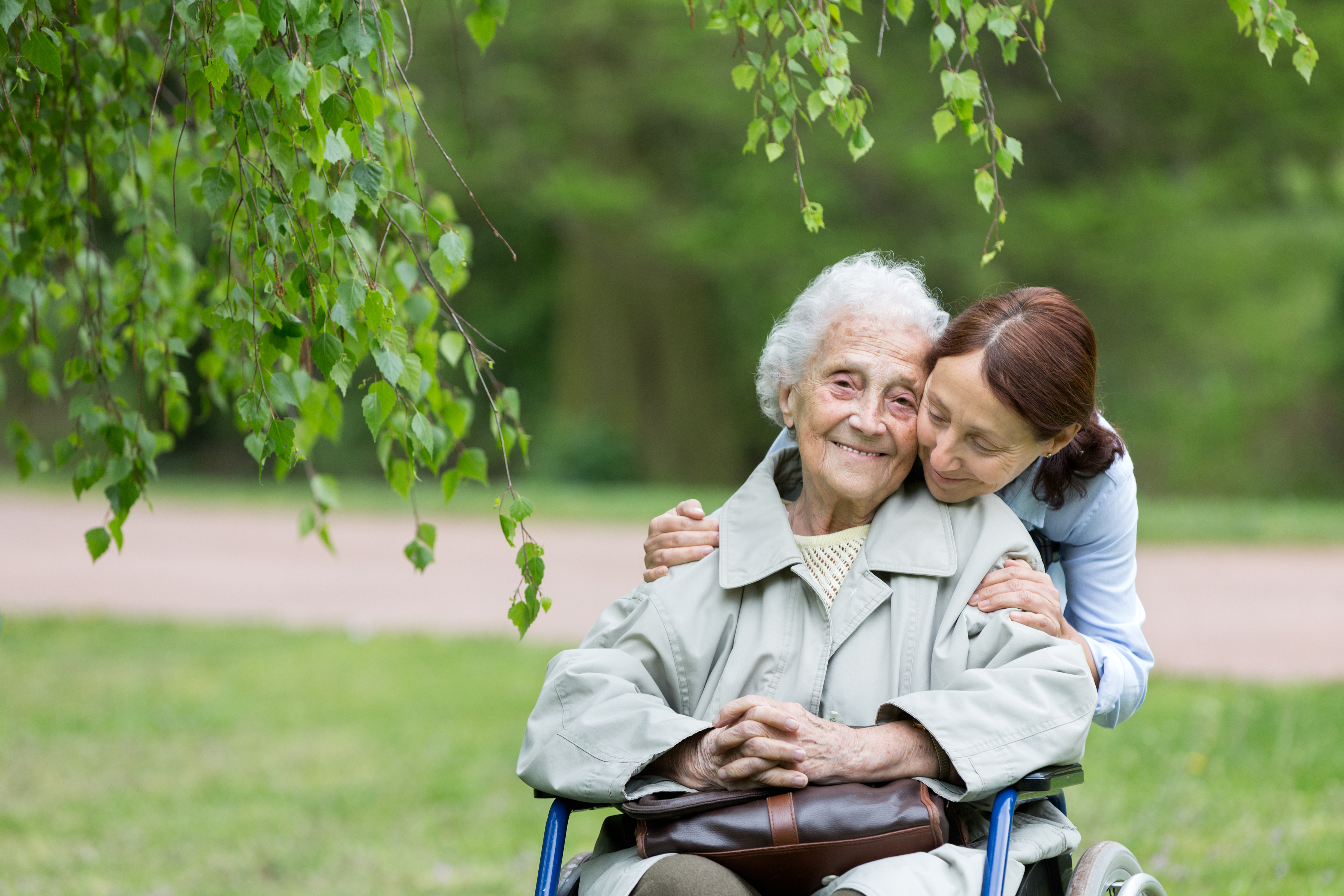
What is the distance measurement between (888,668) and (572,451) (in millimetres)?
13207

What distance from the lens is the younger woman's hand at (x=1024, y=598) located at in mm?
2283

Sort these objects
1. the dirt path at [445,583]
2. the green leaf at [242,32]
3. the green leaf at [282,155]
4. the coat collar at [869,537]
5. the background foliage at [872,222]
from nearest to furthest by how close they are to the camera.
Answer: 1. the green leaf at [242,32]
2. the green leaf at [282,155]
3. the coat collar at [869,537]
4. the dirt path at [445,583]
5. the background foliage at [872,222]

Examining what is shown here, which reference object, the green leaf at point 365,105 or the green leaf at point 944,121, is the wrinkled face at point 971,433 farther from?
the green leaf at point 365,105

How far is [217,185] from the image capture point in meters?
2.11

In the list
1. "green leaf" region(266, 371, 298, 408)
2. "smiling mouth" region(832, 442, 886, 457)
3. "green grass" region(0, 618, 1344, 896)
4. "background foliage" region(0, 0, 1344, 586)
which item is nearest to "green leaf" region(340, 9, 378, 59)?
"green leaf" region(266, 371, 298, 408)

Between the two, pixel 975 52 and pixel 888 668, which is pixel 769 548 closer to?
pixel 888 668

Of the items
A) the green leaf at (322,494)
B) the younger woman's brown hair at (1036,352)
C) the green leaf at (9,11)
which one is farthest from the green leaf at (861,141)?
the green leaf at (322,494)

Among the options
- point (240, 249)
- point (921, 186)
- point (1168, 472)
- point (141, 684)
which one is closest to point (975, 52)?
point (240, 249)

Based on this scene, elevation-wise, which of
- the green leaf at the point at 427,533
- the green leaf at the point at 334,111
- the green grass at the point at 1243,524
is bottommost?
the green grass at the point at 1243,524

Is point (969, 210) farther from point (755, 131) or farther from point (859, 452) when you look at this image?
point (859, 452)

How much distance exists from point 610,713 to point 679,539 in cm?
40

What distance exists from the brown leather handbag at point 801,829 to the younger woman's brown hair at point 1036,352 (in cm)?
65

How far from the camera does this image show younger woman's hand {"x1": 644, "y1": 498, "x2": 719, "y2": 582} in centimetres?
252

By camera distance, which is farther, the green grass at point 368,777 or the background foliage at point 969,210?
the background foliage at point 969,210
